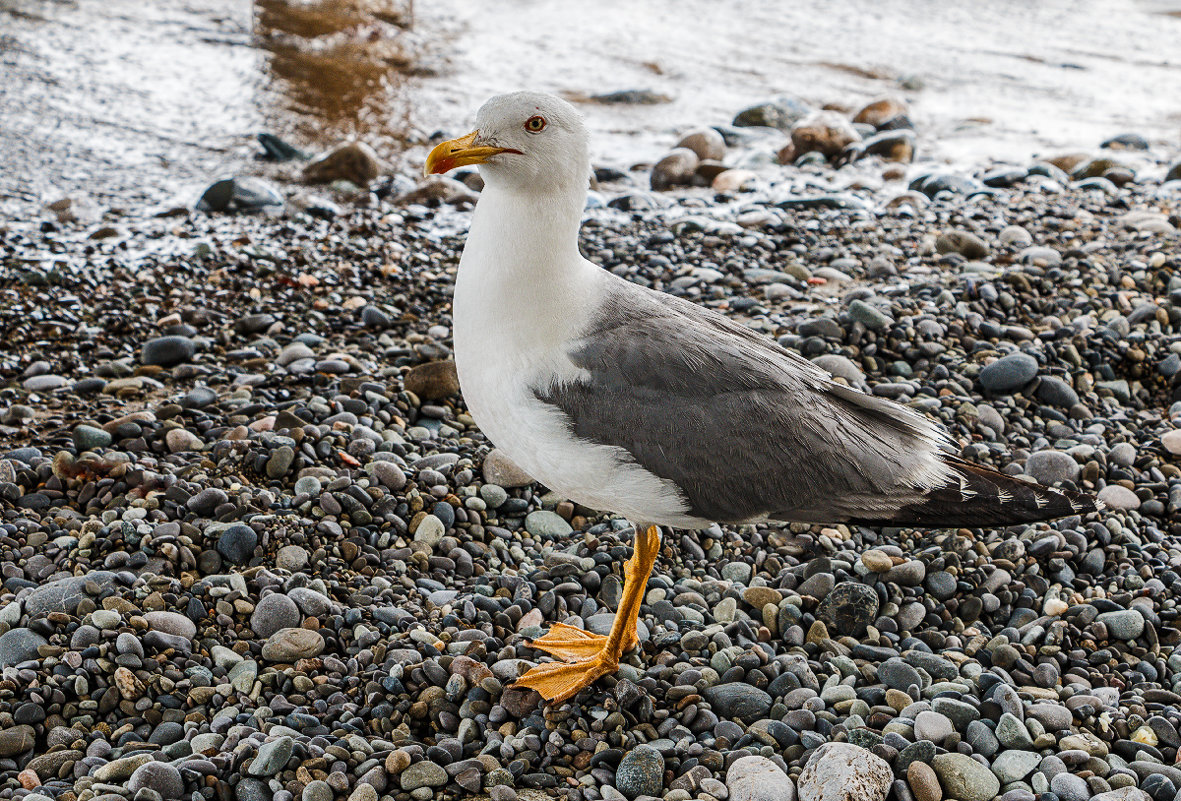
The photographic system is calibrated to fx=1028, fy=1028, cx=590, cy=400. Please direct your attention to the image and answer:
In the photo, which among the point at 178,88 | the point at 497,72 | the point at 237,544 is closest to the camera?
the point at 237,544

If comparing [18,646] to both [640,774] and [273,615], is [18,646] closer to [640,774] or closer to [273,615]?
[273,615]

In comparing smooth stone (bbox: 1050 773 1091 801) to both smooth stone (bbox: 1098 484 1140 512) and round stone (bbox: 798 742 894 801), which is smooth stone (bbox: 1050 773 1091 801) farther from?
smooth stone (bbox: 1098 484 1140 512)

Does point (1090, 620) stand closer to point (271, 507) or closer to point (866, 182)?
point (271, 507)

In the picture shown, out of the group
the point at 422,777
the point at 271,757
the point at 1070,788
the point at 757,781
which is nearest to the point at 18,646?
the point at 271,757

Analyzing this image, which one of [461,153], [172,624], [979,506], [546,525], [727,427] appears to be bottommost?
[172,624]

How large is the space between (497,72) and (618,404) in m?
10.5

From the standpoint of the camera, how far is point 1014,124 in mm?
12352

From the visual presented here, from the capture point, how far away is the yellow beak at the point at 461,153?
3311mm

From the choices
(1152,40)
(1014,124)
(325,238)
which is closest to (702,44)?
(1014,124)

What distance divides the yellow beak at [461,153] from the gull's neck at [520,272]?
5.8 inches

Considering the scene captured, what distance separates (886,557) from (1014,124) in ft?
32.2

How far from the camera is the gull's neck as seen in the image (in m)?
3.42

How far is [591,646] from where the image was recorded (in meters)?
3.83

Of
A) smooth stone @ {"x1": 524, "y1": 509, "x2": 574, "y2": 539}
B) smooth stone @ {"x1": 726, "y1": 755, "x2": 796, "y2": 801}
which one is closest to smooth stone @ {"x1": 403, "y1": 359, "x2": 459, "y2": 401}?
smooth stone @ {"x1": 524, "y1": 509, "x2": 574, "y2": 539}
